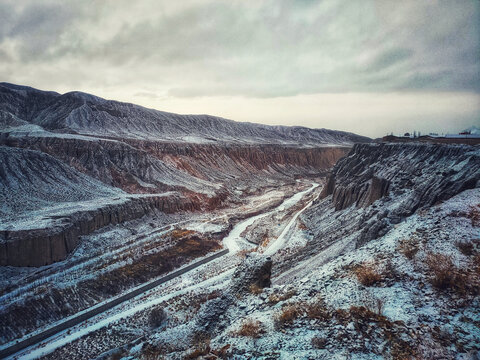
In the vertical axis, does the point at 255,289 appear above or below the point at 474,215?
below

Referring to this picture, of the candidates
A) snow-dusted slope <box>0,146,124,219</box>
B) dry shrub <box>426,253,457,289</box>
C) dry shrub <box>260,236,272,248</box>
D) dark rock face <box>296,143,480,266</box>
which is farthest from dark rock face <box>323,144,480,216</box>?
snow-dusted slope <box>0,146,124,219</box>

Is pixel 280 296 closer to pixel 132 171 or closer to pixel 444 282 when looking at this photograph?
pixel 444 282

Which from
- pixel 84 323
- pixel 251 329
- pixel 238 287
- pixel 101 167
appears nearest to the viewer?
pixel 251 329

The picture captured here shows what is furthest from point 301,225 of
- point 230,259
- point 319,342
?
point 319,342

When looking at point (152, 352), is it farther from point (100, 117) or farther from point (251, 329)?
point (100, 117)

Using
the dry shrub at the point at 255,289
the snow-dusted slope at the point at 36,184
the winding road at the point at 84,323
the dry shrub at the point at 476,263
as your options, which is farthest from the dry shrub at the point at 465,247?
the snow-dusted slope at the point at 36,184

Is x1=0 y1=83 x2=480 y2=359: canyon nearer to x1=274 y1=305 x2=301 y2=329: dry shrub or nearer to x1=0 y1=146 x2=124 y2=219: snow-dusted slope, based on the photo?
x1=274 y1=305 x2=301 y2=329: dry shrub

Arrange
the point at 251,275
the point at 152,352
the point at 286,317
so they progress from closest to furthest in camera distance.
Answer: the point at 286,317 < the point at 152,352 < the point at 251,275

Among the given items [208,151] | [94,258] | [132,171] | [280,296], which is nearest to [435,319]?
[280,296]
